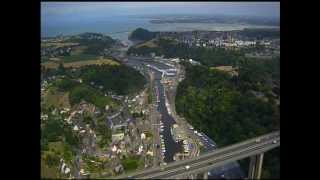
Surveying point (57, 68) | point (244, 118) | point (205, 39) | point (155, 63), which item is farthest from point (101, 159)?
point (244, 118)

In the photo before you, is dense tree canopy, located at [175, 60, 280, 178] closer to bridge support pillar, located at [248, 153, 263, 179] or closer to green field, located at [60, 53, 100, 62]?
bridge support pillar, located at [248, 153, 263, 179]

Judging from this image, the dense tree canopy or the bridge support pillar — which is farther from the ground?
the dense tree canopy

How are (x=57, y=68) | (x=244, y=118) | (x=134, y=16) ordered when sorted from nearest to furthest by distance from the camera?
(x=57, y=68)
(x=134, y=16)
(x=244, y=118)

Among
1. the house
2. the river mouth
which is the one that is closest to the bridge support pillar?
the river mouth
